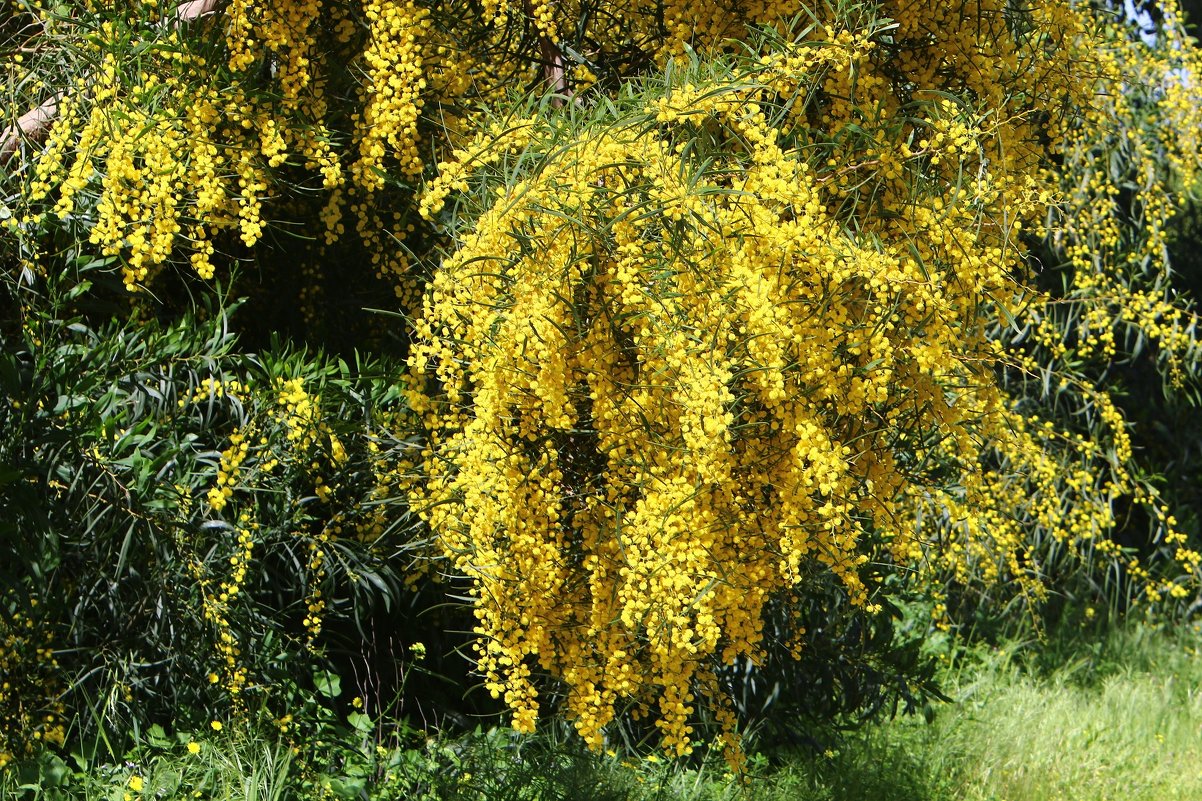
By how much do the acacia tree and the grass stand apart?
12.7 inches

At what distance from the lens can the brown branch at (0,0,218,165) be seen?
319 centimetres

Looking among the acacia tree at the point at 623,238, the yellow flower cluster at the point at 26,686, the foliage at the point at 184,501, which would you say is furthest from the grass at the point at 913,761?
the acacia tree at the point at 623,238

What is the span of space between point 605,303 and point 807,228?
454mm

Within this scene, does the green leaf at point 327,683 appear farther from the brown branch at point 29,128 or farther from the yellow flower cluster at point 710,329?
the brown branch at point 29,128

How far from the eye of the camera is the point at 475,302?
8.96ft

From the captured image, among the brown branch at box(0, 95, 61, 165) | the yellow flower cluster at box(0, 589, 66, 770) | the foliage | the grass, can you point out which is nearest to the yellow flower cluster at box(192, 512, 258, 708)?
the foliage

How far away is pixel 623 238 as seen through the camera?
2582 mm

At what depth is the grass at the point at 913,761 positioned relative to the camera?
10.7 feet

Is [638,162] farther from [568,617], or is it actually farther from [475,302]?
[568,617]

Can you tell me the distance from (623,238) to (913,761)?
95.4 inches

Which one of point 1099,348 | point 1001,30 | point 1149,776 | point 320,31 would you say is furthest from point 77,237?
point 1099,348

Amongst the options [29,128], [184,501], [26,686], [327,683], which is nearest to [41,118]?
[29,128]

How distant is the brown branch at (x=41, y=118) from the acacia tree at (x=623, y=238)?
14mm

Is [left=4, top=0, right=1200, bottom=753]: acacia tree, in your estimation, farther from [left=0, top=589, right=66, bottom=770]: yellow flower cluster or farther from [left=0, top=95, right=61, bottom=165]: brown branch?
[left=0, top=589, right=66, bottom=770]: yellow flower cluster
